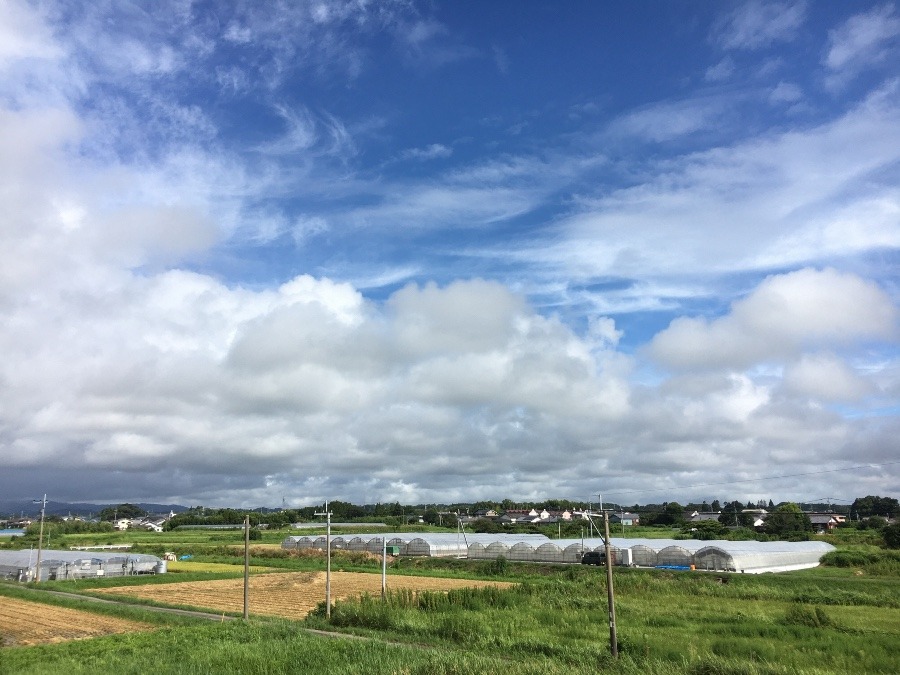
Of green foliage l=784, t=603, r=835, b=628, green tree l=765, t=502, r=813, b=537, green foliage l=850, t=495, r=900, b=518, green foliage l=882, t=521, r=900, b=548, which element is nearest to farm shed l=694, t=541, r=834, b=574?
green foliage l=882, t=521, r=900, b=548

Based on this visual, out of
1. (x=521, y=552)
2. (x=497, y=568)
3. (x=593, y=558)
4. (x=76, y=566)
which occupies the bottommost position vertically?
(x=497, y=568)

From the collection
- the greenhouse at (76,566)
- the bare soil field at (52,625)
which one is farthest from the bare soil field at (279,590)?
the greenhouse at (76,566)

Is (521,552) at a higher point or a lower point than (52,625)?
lower

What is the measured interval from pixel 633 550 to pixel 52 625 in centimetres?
4147

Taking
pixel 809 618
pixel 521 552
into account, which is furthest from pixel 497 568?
pixel 809 618

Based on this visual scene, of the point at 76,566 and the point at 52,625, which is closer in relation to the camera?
the point at 52,625

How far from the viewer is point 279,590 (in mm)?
45062

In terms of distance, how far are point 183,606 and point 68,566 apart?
93.5 feet

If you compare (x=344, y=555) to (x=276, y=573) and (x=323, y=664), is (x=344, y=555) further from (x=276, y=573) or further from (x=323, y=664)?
(x=323, y=664)

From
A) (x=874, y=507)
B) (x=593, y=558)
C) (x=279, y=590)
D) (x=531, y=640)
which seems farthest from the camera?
(x=874, y=507)

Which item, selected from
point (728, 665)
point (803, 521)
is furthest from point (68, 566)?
point (803, 521)

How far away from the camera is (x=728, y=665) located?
55.1 feet

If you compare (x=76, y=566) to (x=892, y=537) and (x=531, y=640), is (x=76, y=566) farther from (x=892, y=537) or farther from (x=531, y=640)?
(x=892, y=537)

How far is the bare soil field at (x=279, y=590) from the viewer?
120 feet
